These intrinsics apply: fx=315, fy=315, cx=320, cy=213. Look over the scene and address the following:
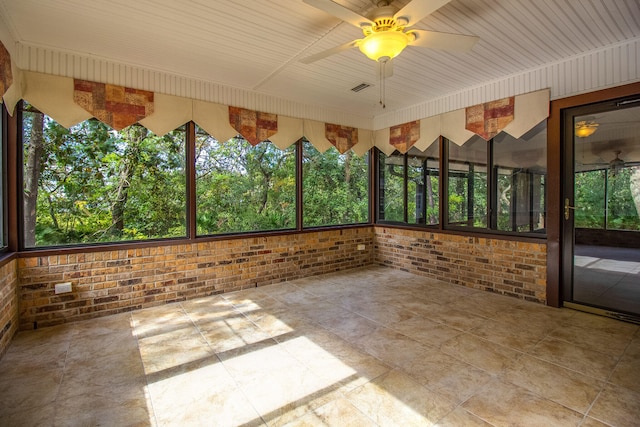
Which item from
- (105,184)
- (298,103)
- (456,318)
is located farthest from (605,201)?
(105,184)

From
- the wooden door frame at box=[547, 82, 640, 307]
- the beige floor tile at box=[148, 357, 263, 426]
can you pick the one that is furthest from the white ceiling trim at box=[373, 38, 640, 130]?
the beige floor tile at box=[148, 357, 263, 426]

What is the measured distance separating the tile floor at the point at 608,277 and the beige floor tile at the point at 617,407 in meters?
1.70

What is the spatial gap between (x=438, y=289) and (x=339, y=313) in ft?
5.56

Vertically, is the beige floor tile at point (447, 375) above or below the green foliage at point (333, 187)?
below

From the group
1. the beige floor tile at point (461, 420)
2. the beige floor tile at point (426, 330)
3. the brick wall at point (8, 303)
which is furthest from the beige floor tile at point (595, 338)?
the brick wall at point (8, 303)

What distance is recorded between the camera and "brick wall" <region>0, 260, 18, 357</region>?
9.00 feet

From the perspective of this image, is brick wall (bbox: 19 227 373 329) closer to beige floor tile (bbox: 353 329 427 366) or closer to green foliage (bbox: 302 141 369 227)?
green foliage (bbox: 302 141 369 227)

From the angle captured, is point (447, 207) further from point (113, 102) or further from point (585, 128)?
point (113, 102)

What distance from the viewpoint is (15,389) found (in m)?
2.17

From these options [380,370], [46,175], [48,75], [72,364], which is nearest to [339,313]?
[380,370]

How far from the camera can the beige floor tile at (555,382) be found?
2.03m

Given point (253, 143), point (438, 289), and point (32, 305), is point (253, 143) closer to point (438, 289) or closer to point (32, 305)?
point (32, 305)

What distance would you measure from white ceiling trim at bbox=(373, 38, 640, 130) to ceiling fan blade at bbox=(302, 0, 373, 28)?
271 centimetres

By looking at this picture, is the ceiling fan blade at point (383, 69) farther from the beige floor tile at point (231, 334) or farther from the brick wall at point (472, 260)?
the beige floor tile at point (231, 334)
